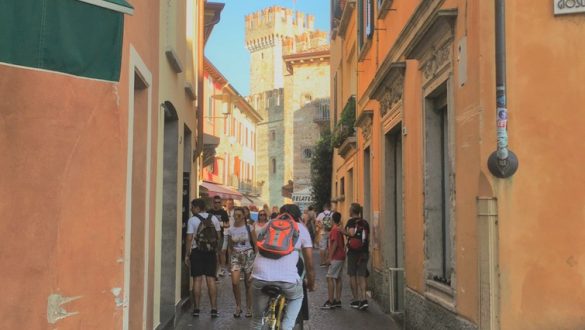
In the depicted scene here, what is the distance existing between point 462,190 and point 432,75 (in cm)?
193

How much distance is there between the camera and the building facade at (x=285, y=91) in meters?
54.4

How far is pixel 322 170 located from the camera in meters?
28.5

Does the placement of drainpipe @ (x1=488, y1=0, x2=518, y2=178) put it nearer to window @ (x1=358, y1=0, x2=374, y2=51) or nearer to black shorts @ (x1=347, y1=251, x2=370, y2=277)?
black shorts @ (x1=347, y1=251, x2=370, y2=277)

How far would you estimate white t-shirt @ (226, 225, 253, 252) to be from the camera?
10.9m

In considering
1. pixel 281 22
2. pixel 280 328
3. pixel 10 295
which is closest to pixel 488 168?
pixel 280 328

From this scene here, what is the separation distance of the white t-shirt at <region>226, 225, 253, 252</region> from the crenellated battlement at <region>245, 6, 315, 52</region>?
256ft

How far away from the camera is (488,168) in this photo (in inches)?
233

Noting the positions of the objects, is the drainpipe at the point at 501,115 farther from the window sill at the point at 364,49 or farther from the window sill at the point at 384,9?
the window sill at the point at 364,49

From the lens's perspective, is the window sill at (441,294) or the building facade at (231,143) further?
the building facade at (231,143)

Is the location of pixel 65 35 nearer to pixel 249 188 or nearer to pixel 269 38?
pixel 249 188

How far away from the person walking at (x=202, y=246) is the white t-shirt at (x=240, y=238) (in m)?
0.24

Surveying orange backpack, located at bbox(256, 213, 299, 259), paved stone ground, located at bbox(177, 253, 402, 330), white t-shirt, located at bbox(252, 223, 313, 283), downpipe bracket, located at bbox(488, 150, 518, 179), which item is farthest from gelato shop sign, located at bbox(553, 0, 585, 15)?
paved stone ground, located at bbox(177, 253, 402, 330)

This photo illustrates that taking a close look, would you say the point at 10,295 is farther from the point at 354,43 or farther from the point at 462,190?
the point at 354,43

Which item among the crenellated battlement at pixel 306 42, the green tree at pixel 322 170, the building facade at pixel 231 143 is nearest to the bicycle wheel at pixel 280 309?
the green tree at pixel 322 170
